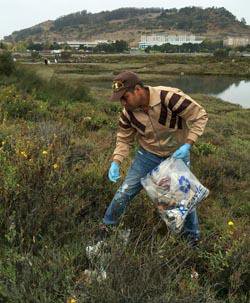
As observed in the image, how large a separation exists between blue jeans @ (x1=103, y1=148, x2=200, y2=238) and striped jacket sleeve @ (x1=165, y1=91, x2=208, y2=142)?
1.41ft

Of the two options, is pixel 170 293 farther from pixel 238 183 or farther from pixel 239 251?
pixel 238 183

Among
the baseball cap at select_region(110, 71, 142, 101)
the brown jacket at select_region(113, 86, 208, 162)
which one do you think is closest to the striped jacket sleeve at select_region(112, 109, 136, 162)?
the brown jacket at select_region(113, 86, 208, 162)

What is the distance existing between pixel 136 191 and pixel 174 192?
1.54ft

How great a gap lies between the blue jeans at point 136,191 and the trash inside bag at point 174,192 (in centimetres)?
22

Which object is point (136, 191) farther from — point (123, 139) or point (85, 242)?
point (85, 242)

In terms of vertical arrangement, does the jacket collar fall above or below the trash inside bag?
above

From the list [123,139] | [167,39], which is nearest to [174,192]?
[123,139]

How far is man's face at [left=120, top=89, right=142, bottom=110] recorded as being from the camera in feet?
12.5

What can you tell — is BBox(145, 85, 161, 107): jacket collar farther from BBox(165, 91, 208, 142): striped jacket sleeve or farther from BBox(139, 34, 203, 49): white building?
BBox(139, 34, 203, 49): white building

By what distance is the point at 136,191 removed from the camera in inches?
166

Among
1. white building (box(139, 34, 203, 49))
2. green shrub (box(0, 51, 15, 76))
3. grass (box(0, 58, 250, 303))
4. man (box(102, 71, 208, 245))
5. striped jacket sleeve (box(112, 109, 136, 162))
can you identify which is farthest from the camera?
white building (box(139, 34, 203, 49))

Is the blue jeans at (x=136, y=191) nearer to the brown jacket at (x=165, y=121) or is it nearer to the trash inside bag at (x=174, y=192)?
the brown jacket at (x=165, y=121)

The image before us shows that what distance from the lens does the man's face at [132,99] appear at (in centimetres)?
380

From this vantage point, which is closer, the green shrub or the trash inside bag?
the trash inside bag
